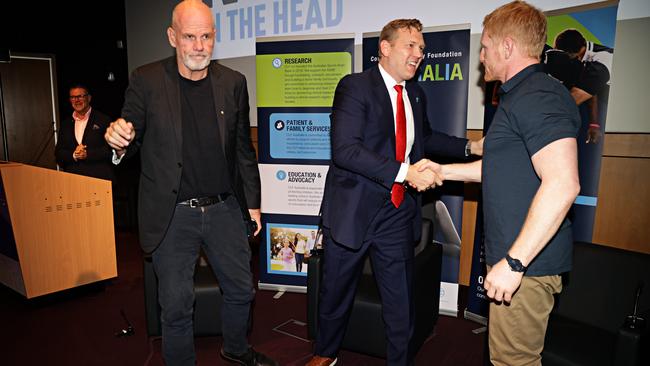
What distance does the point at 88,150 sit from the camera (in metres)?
4.40

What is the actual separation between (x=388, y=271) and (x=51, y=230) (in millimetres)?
2662

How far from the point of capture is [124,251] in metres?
5.17

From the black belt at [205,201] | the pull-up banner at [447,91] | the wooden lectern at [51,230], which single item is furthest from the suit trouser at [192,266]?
the wooden lectern at [51,230]

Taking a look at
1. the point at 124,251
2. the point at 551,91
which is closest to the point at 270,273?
the point at 124,251

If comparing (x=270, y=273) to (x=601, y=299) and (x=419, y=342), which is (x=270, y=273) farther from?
(x=601, y=299)

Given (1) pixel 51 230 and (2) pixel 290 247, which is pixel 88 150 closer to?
(1) pixel 51 230

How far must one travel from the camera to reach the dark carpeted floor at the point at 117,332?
2781mm

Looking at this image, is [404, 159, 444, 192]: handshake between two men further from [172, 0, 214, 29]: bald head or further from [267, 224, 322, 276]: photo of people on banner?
[267, 224, 322, 276]: photo of people on banner

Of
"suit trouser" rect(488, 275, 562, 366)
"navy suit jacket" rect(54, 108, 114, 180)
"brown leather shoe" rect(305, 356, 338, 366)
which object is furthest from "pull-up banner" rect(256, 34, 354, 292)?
"suit trouser" rect(488, 275, 562, 366)

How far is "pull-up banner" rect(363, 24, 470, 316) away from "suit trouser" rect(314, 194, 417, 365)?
1011 millimetres

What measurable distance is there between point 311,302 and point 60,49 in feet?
22.6

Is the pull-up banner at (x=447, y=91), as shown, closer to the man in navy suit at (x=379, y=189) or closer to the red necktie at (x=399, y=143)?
the man in navy suit at (x=379, y=189)

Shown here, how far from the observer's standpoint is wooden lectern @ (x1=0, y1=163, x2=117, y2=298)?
3.24 meters

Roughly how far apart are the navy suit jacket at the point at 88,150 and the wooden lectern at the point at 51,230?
88cm
